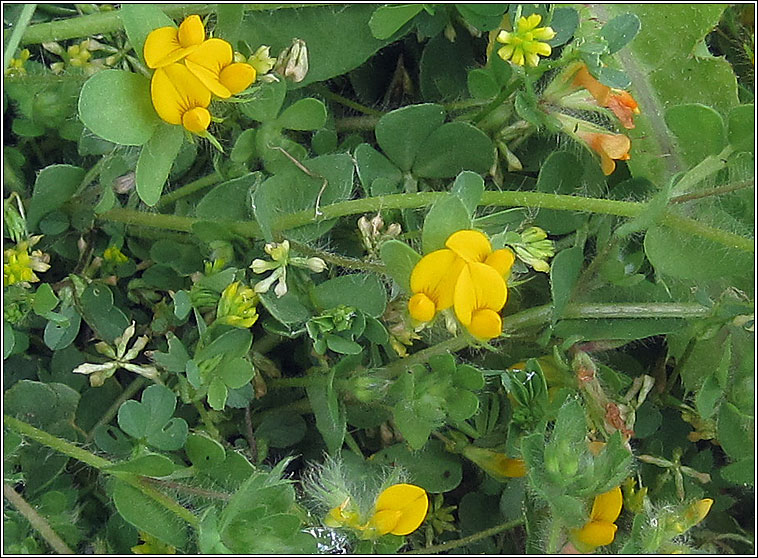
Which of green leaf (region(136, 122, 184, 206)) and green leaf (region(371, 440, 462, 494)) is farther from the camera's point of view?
green leaf (region(371, 440, 462, 494))

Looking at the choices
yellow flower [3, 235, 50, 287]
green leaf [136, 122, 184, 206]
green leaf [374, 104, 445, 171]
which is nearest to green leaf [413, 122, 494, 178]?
green leaf [374, 104, 445, 171]

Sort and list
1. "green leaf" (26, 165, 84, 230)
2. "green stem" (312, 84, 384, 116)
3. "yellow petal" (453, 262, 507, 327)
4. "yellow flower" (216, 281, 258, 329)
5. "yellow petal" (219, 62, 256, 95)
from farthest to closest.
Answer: "green stem" (312, 84, 384, 116) < "green leaf" (26, 165, 84, 230) < "yellow flower" (216, 281, 258, 329) < "yellow petal" (219, 62, 256, 95) < "yellow petal" (453, 262, 507, 327)

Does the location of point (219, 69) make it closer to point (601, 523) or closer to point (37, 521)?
point (37, 521)

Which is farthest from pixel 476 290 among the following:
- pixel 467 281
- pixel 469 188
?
pixel 469 188

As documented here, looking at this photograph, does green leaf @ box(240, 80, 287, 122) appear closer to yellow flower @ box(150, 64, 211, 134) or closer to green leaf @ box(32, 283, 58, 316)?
yellow flower @ box(150, 64, 211, 134)

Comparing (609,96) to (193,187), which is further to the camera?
→ (193,187)

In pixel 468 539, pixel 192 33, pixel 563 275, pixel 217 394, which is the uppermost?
pixel 192 33

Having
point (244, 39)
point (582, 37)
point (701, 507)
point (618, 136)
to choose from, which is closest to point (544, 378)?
point (701, 507)

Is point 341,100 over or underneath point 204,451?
over
